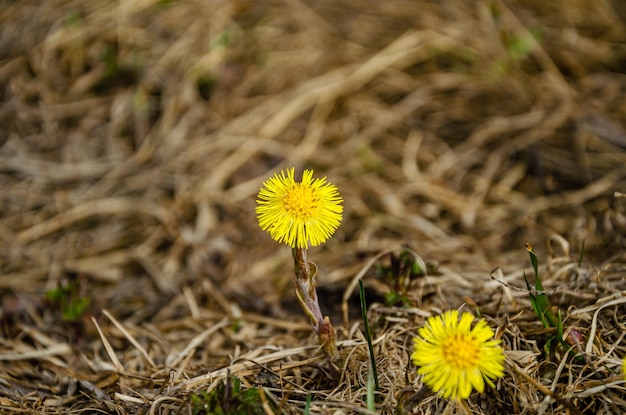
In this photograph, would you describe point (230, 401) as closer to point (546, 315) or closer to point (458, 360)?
point (458, 360)

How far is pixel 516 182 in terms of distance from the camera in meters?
2.52

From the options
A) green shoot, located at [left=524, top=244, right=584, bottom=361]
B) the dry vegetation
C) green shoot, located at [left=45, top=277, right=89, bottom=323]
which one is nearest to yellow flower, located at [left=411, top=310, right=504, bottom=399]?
the dry vegetation

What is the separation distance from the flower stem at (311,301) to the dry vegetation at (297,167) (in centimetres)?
11

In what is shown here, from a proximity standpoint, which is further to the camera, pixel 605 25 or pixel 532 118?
pixel 605 25

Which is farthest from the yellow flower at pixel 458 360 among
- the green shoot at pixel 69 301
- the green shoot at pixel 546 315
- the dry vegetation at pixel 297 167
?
the green shoot at pixel 69 301

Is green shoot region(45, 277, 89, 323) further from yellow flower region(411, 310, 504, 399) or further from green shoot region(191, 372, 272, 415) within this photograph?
yellow flower region(411, 310, 504, 399)

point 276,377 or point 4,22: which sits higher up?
point 4,22

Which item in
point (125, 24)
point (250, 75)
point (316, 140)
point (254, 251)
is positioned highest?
point (125, 24)

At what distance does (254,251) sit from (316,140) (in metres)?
0.73

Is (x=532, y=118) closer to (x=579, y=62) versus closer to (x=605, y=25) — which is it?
(x=579, y=62)

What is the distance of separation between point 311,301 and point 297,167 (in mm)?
1275

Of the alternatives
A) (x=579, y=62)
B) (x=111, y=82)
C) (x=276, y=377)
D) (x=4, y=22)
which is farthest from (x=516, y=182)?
(x=4, y=22)

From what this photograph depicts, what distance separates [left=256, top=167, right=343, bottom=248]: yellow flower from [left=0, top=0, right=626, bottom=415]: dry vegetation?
39 cm

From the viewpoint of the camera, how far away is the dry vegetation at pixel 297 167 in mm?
1519
